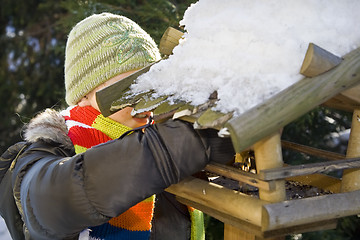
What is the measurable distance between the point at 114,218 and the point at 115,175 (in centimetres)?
43

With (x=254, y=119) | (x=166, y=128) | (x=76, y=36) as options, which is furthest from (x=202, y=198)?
(x=76, y=36)

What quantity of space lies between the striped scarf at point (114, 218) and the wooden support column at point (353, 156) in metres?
0.60

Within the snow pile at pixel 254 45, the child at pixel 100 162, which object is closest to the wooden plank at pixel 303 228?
the child at pixel 100 162

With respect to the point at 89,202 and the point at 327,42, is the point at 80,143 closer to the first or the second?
the point at 89,202

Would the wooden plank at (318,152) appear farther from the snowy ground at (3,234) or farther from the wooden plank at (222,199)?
the snowy ground at (3,234)

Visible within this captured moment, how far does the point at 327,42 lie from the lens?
3.07 feet

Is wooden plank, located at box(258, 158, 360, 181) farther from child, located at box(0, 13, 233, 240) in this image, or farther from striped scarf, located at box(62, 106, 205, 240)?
striped scarf, located at box(62, 106, 205, 240)

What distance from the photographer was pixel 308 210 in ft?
3.03

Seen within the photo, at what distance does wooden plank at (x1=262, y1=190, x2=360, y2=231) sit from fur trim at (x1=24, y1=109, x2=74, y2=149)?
0.70 m

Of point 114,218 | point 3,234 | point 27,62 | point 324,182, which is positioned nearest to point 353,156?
point 324,182

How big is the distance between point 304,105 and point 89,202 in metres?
0.53

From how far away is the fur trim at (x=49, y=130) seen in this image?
1279mm

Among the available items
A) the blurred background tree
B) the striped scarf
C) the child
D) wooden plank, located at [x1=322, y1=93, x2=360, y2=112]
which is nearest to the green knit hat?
the child

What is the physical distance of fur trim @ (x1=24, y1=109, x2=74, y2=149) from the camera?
4.20 ft
